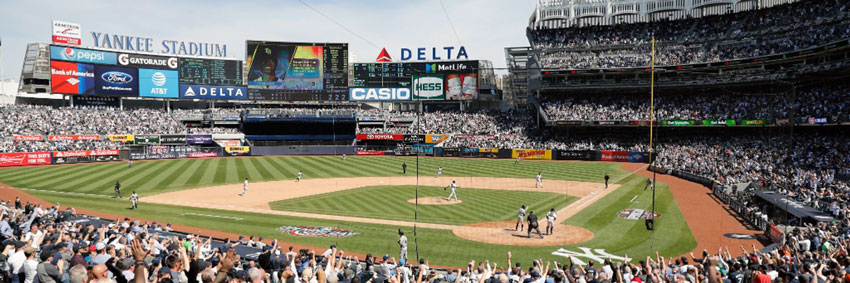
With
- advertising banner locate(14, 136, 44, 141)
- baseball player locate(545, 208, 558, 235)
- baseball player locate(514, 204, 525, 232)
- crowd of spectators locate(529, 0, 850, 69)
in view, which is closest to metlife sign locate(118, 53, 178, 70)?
advertising banner locate(14, 136, 44, 141)

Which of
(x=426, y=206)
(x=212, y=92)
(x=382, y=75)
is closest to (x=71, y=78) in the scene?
(x=212, y=92)

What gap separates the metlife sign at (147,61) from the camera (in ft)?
252

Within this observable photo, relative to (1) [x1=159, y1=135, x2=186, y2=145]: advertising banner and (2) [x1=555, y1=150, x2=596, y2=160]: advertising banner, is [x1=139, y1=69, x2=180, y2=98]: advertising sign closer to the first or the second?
(1) [x1=159, y1=135, x2=186, y2=145]: advertising banner

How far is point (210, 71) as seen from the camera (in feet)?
272

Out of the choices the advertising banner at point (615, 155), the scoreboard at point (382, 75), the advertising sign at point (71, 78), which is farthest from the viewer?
the scoreboard at point (382, 75)

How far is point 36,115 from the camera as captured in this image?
6625 cm

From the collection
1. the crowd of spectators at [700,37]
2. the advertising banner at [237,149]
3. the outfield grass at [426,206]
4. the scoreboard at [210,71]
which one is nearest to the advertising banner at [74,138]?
the advertising banner at [237,149]

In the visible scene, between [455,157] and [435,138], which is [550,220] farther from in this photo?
[435,138]

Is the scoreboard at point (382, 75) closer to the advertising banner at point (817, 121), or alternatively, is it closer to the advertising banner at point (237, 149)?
the advertising banner at point (237, 149)

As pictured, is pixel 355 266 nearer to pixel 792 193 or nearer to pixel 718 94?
pixel 792 193

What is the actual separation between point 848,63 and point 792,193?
824 inches

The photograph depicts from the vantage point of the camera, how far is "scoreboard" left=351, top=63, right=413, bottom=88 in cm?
8594

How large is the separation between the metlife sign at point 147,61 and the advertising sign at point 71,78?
172 inches

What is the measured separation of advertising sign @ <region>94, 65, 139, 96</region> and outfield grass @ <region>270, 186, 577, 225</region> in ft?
179
